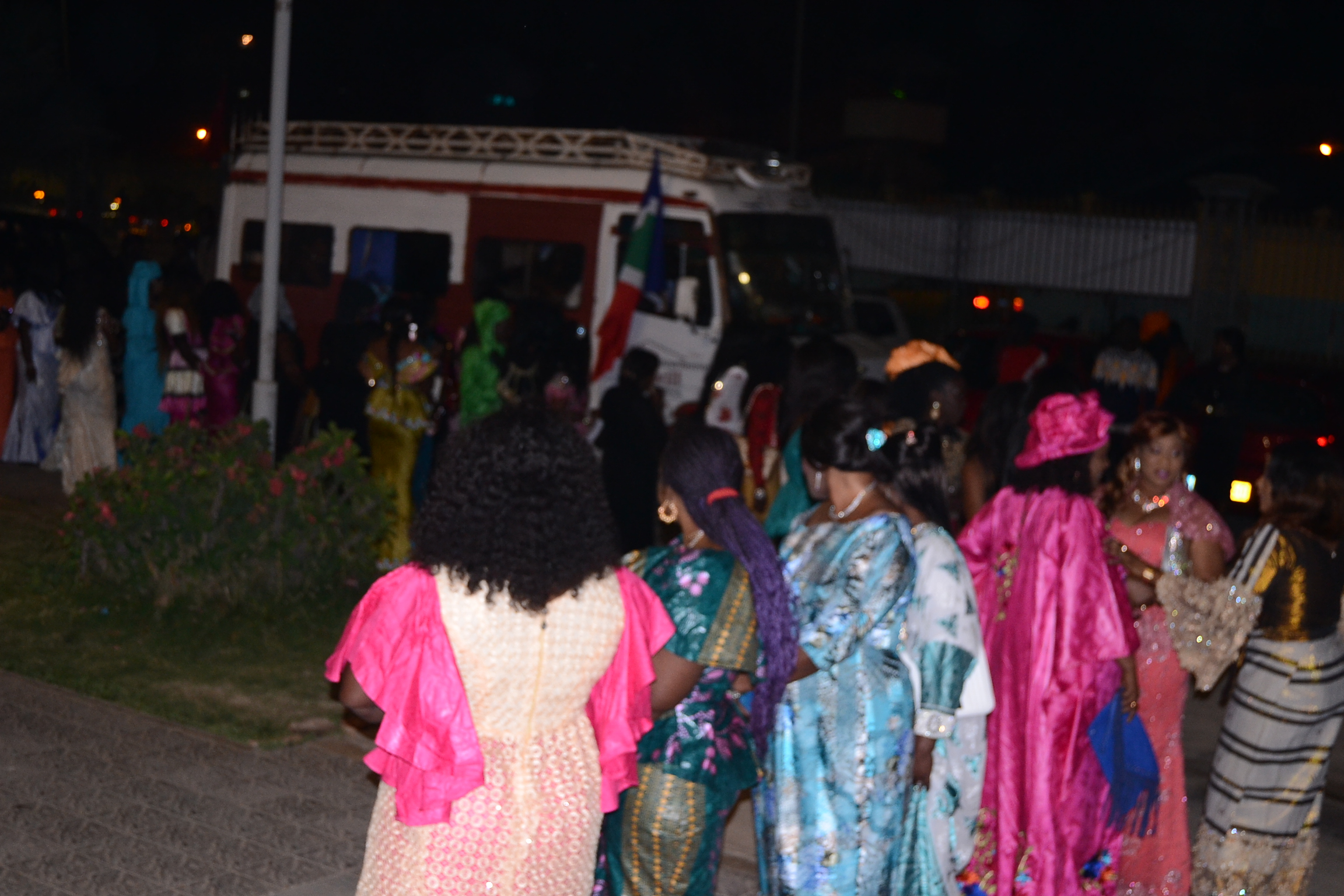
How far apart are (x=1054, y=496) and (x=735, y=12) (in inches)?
1459

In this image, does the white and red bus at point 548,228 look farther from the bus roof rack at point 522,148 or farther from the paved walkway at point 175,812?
the paved walkway at point 175,812

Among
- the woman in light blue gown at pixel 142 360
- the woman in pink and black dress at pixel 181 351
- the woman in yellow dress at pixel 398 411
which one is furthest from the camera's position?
the woman in light blue gown at pixel 142 360

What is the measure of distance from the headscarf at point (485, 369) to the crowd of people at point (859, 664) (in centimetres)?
399

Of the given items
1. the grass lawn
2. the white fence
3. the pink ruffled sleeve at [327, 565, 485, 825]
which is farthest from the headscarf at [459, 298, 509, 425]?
the white fence

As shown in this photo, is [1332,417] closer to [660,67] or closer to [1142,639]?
[1142,639]

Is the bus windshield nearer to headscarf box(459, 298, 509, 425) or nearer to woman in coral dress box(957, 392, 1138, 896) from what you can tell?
headscarf box(459, 298, 509, 425)

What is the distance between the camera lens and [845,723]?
157 inches

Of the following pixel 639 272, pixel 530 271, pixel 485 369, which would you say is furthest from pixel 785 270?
pixel 485 369

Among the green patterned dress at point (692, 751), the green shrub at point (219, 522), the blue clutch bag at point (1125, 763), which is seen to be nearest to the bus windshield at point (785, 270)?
the green shrub at point (219, 522)

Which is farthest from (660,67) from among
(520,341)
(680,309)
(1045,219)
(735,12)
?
(520,341)

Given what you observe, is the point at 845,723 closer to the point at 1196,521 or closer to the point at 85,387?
the point at 1196,521

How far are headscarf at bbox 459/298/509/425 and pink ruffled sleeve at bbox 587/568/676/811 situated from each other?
654 centimetres

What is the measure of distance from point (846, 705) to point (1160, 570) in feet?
5.25

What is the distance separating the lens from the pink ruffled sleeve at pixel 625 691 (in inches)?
128
